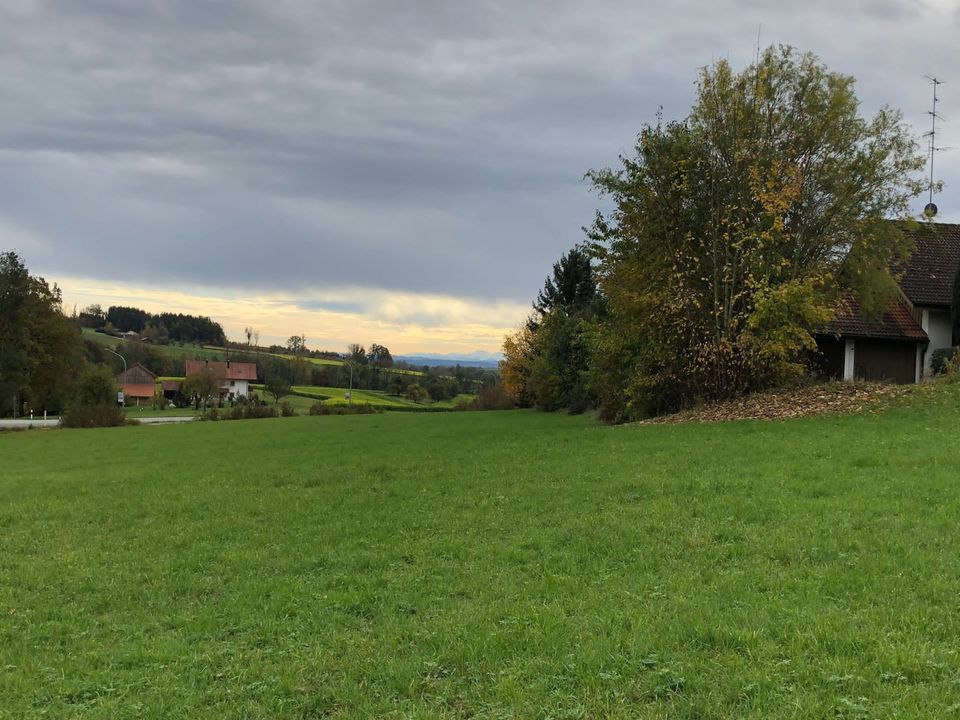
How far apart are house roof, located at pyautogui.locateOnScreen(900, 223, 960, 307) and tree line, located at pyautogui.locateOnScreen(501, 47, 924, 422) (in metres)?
6.48

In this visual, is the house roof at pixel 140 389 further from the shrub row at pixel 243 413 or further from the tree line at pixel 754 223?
the tree line at pixel 754 223

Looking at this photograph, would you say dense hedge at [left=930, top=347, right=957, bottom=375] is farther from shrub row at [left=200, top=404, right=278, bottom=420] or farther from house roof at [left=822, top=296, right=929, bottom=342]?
shrub row at [left=200, top=404, right=278, bottom=420]

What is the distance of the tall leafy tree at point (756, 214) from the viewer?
20047mm

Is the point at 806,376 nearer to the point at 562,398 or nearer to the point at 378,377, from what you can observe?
the point at 562,398

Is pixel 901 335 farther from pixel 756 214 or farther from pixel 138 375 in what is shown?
pixel 138 375

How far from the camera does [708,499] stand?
28.1ft

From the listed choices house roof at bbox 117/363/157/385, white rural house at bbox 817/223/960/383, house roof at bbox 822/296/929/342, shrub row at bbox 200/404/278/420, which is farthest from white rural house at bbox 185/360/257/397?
house roof at bbox 822/296/929/342

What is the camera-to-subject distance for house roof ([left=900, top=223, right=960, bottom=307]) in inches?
1078

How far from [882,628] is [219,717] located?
4147 mm

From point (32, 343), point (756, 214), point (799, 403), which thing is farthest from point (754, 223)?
point (32, 343)

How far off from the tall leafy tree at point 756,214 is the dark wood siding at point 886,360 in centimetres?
671

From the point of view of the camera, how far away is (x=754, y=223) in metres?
20.5

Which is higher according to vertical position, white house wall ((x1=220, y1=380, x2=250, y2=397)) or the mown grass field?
Answer: the mown grass field

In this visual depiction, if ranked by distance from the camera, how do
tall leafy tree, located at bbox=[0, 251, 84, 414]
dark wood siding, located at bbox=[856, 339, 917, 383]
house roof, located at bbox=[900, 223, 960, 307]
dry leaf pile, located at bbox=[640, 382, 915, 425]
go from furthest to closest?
tall leafy tree, located at bbox=[0, 251, 84, 414] < dark wood siding, located at bbox=[856, 339, 917, 383] < house roof, located at bbox=[900, 223, 960, 307] < dry leaf pile, located at bbox=[640, 382, 915, 425]
